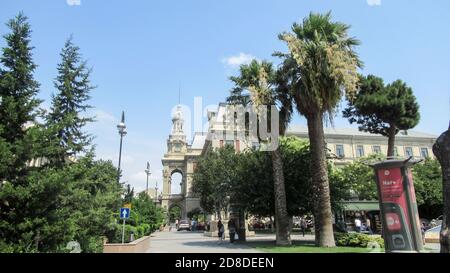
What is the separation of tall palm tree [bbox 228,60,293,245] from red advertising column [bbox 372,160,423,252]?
7.38 meters

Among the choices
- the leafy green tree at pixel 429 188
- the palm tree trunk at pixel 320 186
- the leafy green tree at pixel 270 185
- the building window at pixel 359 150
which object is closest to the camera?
the palm tree trunk at pixel 320 186

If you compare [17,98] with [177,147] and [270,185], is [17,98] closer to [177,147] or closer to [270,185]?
[270,185]

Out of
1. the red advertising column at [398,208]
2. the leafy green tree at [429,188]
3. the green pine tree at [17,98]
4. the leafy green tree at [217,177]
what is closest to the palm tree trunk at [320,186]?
the red advertising column at [398,208]

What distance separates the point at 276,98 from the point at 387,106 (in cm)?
1161

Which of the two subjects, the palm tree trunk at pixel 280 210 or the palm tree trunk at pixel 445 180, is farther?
the palm tree trunk at pixel 280 210

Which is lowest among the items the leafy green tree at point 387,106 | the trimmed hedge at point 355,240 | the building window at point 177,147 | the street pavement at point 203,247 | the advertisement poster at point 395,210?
the street pavement at point 203,247

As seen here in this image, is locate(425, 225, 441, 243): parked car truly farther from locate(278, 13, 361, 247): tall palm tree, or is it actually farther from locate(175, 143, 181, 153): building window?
locate(175, 143, 181, 153): building window

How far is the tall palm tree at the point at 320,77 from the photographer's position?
17.0 meters

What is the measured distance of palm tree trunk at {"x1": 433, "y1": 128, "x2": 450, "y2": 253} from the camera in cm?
829

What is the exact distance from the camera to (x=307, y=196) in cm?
2181

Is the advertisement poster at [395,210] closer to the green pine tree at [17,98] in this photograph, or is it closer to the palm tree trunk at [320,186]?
the palm tree trunk at [320,186]

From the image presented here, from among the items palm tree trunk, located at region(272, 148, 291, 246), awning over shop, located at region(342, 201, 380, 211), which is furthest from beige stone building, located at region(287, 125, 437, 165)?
palm tree trunk, located at region(272, 148, 291, 246)
